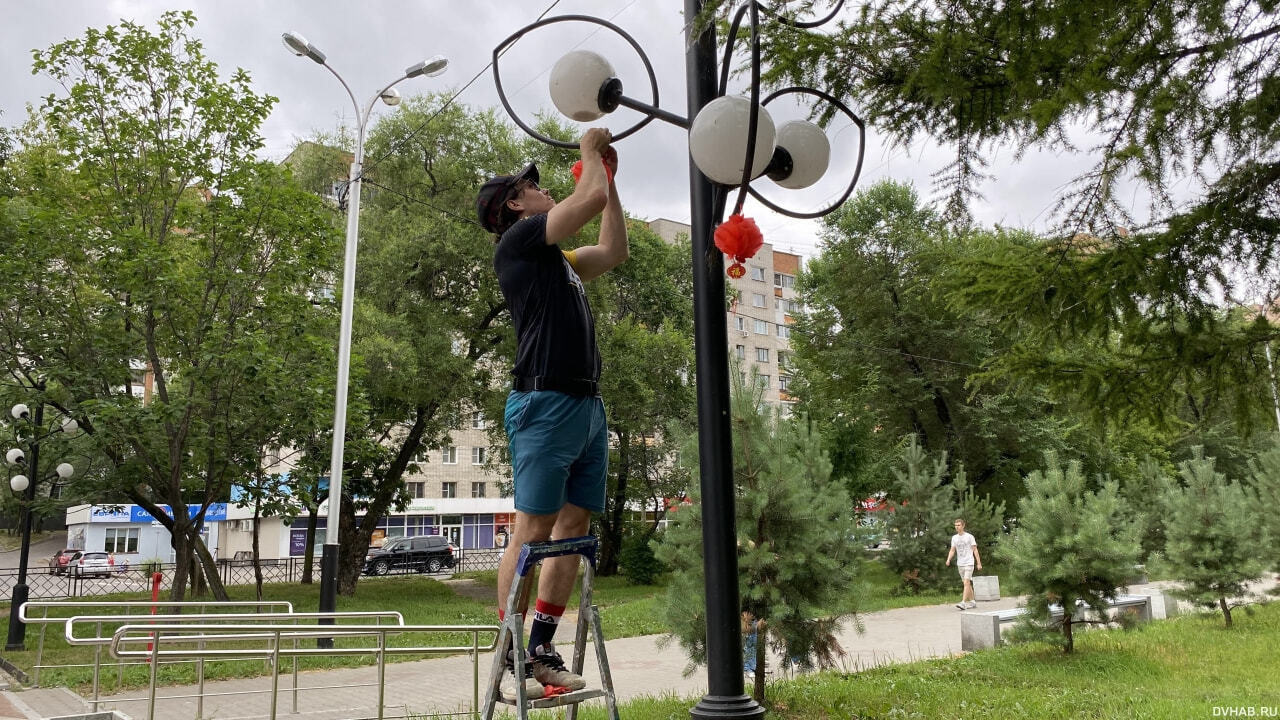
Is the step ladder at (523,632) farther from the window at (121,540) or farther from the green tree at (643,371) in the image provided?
the window at (121,540)

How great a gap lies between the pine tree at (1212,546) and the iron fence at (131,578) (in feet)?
57.8

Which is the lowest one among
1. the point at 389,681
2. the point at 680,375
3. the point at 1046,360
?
the point at 389,681

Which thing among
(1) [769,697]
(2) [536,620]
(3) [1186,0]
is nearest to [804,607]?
(1) [769,697]

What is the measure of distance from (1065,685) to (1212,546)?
729 centimetres

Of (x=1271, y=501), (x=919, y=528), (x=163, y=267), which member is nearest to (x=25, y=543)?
(x=163, y=267)

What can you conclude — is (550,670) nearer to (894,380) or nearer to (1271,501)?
(1271,501)

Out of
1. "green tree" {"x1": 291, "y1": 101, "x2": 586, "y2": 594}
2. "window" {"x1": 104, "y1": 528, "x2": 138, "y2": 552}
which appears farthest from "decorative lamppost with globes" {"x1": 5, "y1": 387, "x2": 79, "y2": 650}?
"window" {"x1": 104, "y1": 528, "x2": 138, "y2": 552}

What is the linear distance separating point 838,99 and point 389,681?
938cm

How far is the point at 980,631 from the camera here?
446 inches

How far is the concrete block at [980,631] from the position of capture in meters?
11.2

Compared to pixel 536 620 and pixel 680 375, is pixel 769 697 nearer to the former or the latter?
pixel 536 620

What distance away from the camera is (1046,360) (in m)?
5.53

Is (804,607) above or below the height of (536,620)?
below

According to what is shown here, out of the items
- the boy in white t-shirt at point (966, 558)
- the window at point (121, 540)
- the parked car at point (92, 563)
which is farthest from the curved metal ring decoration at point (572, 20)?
the window at point (121, 540)
